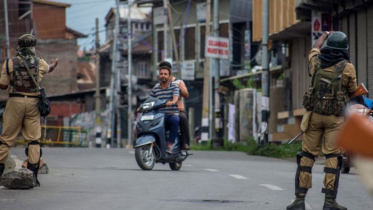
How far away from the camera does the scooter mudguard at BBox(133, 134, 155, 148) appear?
1465 centimetres

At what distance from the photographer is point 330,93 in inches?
326

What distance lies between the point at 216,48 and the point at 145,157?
792 inches

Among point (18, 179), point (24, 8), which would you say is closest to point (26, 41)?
point (18, 179)

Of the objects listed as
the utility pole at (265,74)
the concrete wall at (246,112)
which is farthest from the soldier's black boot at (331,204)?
the concrete wall at (246,112)

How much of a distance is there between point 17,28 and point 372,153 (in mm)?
54503

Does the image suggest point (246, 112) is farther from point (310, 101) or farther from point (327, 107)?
point (327, 107)

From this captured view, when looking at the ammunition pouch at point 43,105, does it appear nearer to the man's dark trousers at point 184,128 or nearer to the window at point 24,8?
the man's dark trousers at point 184,128

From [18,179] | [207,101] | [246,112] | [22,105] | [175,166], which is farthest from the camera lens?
[207,101]

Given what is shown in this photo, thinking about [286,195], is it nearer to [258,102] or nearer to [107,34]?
[258,102]

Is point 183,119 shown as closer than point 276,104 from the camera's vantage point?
Yes

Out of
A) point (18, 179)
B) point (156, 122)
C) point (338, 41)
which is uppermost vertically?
point (338, 41)

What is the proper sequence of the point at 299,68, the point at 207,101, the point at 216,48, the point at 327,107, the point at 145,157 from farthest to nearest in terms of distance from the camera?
the point at 207,101
the point at 216,48
the point at 299,68
the point at 145,157
the point at 327,107

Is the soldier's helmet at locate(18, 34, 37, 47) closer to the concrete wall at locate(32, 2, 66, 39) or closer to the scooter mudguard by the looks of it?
the scooter mudguard

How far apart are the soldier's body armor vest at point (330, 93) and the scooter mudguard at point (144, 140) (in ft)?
21.6
